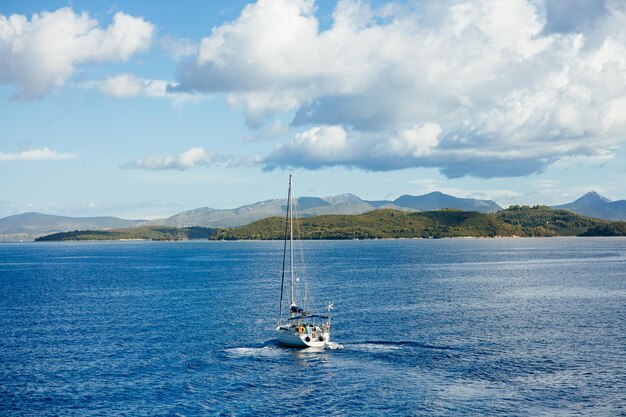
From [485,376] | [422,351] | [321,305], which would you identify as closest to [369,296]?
[321,305]

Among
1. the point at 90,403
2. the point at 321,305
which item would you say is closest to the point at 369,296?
the point at 321,305

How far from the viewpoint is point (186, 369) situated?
75188mm

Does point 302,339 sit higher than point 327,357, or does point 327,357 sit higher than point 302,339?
point 302,339

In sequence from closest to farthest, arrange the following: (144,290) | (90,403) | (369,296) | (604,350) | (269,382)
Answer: (90,403) < (269,382) < (604,350) < (369,296) < (144,290)

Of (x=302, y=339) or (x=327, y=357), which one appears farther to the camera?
(x=302, y=339)

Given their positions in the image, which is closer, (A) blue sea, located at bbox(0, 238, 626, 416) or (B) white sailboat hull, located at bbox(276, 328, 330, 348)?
(A) blue sea, located at bbox(0, 238, 626, 416)

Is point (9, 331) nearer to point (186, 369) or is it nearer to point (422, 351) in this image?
point (186, 369)

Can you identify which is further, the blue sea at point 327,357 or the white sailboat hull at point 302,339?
the white sailboat hull at point 302,339

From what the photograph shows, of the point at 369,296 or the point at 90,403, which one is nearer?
the point at 90,403

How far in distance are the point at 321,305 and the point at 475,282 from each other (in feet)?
198

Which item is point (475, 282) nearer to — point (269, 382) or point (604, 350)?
point (604, 350)

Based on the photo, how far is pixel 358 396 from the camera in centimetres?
6456

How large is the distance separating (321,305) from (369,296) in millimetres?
15270

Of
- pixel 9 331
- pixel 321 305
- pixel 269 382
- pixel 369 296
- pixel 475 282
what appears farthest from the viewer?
pixel 475 282
